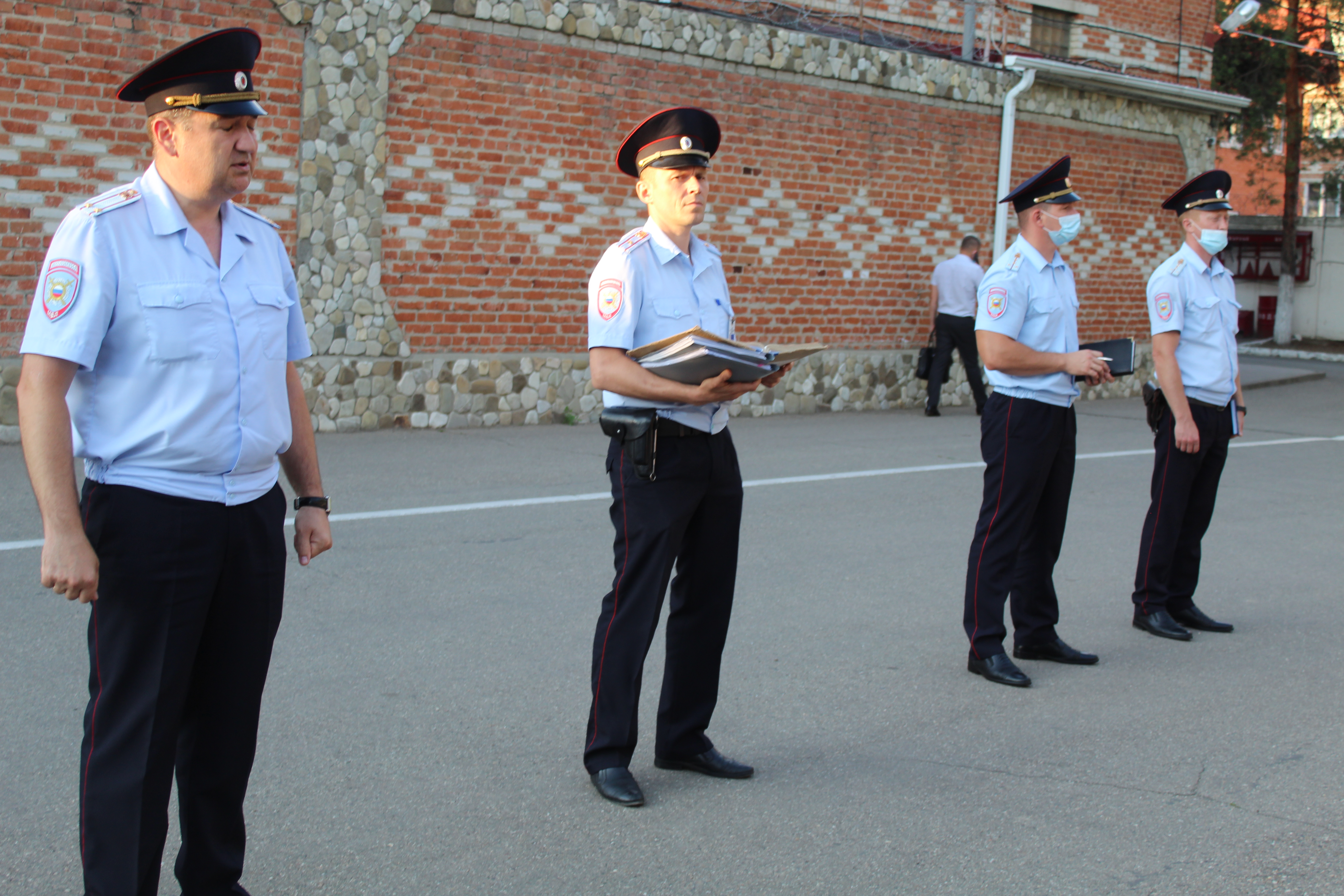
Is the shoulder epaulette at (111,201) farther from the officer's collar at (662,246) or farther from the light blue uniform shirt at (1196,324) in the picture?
the light blue uniform shirt at (1196,324)

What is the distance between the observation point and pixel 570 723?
4367 mm

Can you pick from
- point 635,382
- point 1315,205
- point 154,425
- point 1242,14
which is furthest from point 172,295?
point 1315,205

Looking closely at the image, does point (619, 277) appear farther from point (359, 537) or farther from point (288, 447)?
point (359, 537)

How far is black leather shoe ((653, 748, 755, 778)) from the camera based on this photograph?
3957mm

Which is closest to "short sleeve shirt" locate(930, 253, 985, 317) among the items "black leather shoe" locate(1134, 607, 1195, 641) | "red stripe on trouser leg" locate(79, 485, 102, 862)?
"black leather shoe" locate(1134, 607, 1195, 641)

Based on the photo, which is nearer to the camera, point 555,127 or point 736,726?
point 736,726

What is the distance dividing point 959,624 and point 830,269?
30.4 ft

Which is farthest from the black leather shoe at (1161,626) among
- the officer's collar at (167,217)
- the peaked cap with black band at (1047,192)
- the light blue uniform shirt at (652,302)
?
the officer's collar at (167,217)

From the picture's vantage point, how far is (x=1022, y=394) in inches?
200

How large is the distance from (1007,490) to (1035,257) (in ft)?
3.07

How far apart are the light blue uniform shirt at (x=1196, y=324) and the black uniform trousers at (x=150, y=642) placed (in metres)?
4.33

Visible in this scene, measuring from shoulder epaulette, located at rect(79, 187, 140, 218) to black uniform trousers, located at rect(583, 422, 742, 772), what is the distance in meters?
1.57

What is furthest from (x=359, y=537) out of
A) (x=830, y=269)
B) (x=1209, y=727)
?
(x=830, y=269)

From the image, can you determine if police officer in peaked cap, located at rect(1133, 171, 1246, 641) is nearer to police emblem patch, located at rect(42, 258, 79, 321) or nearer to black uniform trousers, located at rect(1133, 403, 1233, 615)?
black uniform trousers, located at rect(1133, 403, 1233, 615)
